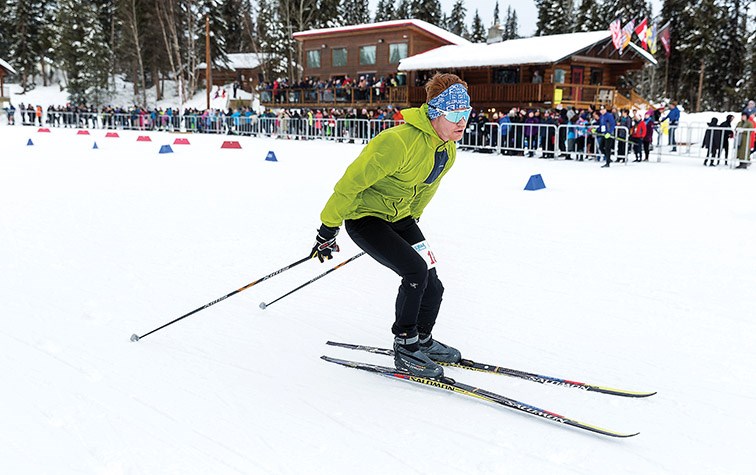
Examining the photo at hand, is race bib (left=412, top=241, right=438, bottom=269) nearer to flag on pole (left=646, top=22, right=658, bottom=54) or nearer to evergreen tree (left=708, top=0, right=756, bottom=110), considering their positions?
flag on pole (left=646, top=22, right=658, bottom=54)

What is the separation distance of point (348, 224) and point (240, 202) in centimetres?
606

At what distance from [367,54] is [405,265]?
36.2 metres

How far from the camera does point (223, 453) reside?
8.55 ft

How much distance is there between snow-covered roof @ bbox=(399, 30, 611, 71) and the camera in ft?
82.1

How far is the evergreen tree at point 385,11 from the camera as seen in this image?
66.5 meters

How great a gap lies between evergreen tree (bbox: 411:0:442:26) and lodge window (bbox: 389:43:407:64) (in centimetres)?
2232

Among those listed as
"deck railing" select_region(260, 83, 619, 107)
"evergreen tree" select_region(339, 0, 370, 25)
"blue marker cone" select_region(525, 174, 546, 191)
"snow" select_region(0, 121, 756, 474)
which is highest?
"evergreen tree" select_region(339, 0, 370, 25)

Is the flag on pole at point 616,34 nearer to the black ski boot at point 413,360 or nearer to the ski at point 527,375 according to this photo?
the ski at point 527,375

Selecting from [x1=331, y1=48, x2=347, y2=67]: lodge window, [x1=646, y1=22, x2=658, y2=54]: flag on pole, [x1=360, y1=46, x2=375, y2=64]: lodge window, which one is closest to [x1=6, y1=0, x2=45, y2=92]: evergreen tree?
[x1=331, y1=48, x2=347, y2=67]: lodge window

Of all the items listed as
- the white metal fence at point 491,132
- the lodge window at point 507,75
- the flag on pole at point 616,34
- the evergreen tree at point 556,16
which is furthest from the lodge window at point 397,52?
the evergreen tree at point 556,16

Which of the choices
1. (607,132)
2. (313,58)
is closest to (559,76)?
(607,132)

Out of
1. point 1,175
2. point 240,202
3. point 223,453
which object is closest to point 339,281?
point 223,453

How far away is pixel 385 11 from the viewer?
68250mm

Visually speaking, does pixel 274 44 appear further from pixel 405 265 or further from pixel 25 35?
pixel 405 265
